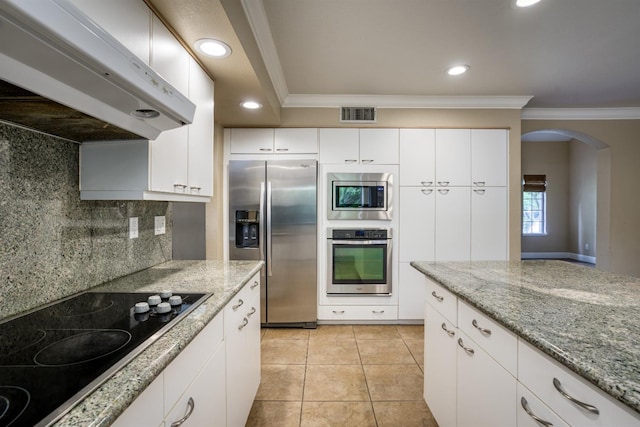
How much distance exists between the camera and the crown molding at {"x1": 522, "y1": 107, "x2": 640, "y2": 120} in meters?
3.73

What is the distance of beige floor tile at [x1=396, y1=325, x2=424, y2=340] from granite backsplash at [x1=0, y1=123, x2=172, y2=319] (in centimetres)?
258

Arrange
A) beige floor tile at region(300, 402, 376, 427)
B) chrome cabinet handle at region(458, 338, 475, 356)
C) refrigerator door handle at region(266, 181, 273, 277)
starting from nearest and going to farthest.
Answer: chrome cabinet handle at region(458, 338, 475, 356), beige floor tile at region(300, 402, 376, 427), refrigerator door handle at region(266, 181, 273, 277)

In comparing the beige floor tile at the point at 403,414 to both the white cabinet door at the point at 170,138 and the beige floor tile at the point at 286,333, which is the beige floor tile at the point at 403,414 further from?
the white cabinet door at the point at 170,138

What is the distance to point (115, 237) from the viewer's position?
5.21 feet

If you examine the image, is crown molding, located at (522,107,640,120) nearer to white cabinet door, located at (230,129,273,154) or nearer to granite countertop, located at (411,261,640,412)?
granite countertop, located at (411,261,640,412)

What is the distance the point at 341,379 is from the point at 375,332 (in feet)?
3.19

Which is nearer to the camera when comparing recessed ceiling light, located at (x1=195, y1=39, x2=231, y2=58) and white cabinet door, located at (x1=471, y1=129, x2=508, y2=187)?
recessed ceiling light, located at (x1=195, y1=39, x2=231, y2=58)

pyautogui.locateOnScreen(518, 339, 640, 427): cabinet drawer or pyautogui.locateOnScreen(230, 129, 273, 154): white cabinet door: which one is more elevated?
pyautogui.locateOnScreen(230, 129, 273, 154): white cabinet door

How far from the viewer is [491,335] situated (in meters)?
1.15

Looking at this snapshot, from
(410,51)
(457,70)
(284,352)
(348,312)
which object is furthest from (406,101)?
(284,352)

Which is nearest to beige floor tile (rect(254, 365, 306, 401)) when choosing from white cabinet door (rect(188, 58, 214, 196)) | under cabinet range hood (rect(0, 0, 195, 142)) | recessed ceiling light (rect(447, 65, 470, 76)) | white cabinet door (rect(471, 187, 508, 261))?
white cabinet door (rect(188, 58, 214, 196))

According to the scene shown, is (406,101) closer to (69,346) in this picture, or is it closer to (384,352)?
(384,352)

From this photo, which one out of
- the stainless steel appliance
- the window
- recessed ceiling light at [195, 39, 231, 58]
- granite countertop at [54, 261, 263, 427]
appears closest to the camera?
granite countertop at [54, 261, 263, 427]

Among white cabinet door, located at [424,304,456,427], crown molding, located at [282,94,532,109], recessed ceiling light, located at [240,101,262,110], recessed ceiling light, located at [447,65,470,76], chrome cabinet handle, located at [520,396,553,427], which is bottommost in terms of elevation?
white cabinet door, located at [424,304,456,427]
